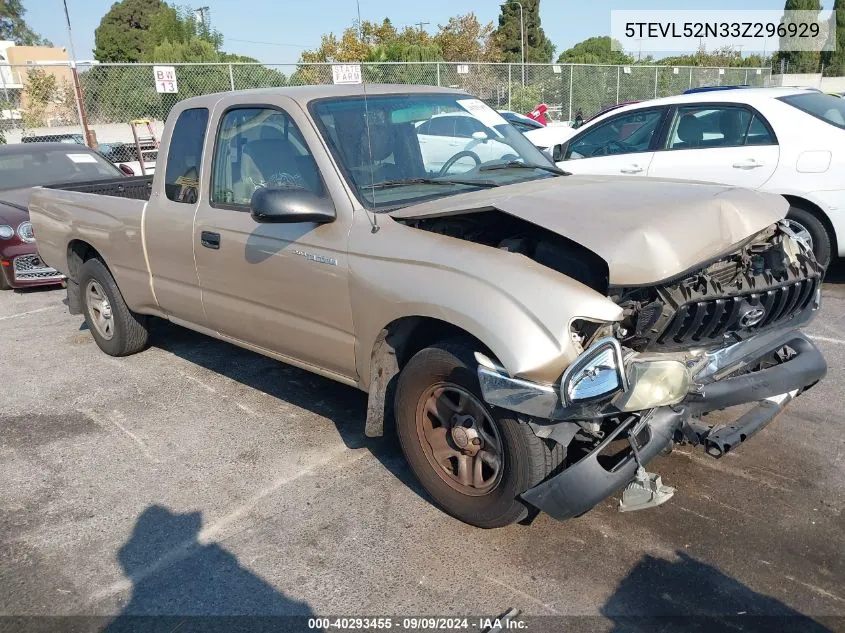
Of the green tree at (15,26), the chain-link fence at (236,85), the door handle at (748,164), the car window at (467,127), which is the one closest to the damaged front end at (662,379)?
the car window at (467,127)

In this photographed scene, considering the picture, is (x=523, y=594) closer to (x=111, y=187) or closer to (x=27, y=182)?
(x=111, y=187)

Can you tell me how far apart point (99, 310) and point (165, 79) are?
9073 millimetres

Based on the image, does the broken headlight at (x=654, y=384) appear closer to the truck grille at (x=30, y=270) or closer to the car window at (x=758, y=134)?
the car window at (x=758, y=134)

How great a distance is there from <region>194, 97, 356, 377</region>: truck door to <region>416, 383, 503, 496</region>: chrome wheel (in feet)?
1.97

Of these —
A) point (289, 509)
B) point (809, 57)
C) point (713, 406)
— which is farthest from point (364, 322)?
point (809, 57)

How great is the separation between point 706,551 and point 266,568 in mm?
1890

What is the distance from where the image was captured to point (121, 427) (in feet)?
15.3

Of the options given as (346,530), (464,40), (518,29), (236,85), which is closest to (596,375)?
(346,530)

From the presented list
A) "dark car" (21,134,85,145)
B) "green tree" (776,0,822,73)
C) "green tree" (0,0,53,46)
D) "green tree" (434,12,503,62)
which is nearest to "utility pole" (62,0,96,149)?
"dark car" (21,134,85,145)

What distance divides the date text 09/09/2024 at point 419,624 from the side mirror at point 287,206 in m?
1.77

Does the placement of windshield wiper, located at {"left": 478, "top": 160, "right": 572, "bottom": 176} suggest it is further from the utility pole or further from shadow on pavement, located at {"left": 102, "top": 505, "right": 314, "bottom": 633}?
the utility pole

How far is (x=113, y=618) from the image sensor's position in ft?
9.55

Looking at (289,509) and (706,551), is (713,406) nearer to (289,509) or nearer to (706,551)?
(706,551)

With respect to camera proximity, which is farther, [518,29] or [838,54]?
[518,29]
